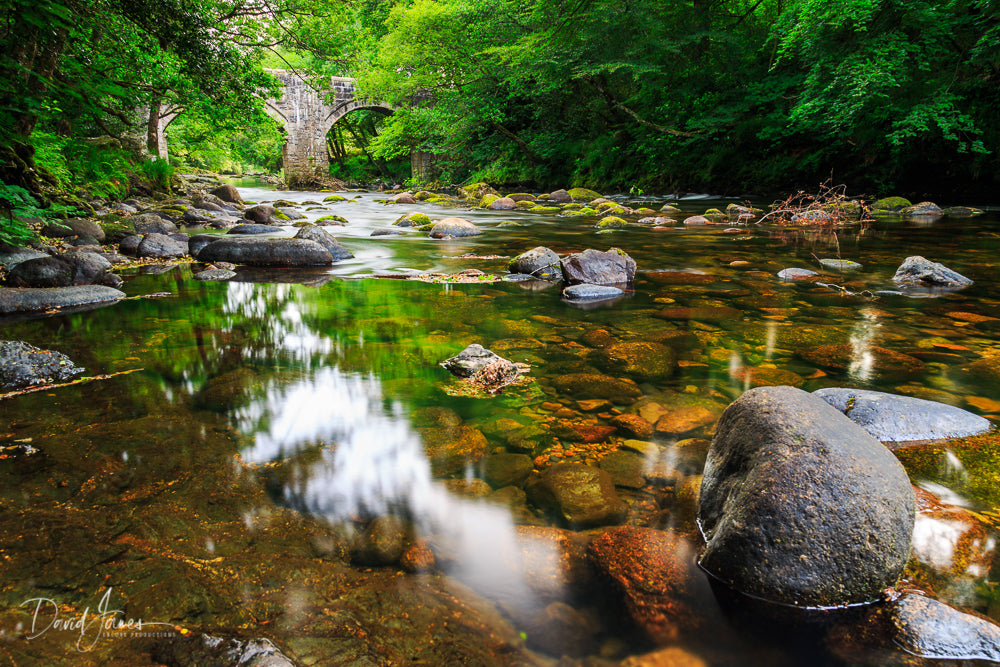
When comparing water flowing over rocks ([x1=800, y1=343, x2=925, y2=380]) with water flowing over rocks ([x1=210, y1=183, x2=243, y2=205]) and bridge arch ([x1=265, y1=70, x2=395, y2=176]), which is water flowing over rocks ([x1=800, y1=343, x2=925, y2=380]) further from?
bridge arch ([x1=265, y1=70, x2=395, y2=176])

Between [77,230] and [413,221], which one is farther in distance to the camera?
[413,221]

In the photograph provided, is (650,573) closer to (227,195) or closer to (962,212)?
(962,212)

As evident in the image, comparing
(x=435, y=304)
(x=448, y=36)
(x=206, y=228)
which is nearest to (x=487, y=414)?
(x=435, y=304)

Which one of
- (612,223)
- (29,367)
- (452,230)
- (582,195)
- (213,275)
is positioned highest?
(582,195)

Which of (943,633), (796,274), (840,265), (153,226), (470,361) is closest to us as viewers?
(943,633)

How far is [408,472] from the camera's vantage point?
7.41 ft

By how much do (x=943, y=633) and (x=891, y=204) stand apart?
1529cm

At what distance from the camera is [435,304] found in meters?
5.04

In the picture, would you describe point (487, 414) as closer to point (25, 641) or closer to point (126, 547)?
point (126, 547)

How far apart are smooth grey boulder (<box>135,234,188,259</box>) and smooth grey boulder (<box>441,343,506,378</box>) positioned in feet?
21.1

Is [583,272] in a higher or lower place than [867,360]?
higher

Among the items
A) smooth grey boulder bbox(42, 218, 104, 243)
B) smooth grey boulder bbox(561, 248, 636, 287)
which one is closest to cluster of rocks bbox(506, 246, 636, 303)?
smooth grey boulder bbox(561, 248, 636, 287)

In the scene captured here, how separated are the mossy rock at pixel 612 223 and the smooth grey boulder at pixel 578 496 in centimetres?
1022

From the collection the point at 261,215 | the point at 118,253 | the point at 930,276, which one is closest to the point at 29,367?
the point at 118,253
